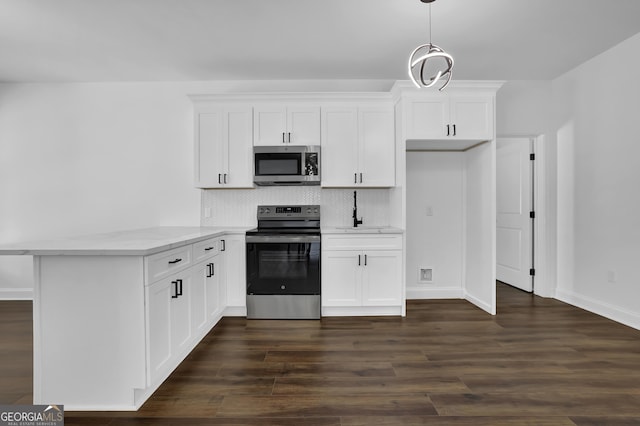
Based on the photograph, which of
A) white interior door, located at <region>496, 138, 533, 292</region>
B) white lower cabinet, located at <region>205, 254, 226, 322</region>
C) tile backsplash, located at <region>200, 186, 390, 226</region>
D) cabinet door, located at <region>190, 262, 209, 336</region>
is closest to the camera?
cabinet door, located at <region>190, 262, 209, 336</region>

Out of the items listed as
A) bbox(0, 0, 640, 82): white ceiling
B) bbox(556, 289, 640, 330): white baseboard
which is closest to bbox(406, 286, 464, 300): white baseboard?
bbox(556, 289, 640, 330): white baseboard

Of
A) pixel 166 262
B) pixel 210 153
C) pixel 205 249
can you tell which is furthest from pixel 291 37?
pixel 166 262

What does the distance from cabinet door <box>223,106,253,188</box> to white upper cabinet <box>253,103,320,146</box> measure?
0.09 metres

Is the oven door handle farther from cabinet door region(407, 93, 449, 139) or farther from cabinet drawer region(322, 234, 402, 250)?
cabinet door region(407, 93, 449, 139)

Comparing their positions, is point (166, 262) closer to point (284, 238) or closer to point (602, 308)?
point (284, 238)

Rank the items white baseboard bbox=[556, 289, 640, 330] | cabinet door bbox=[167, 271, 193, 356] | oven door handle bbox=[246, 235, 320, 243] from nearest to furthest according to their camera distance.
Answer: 1. cabinet door bbox=[167, 271, 193, 356]
2. white baseboard bbox=[556, 289, 640, 330]
3. oven door handle bbox=[246, 235, 320, 243]

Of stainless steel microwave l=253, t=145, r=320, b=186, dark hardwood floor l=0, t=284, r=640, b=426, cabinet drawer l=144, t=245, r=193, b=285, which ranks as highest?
stainless steel microwave l=253, t=145, r=320, b=186

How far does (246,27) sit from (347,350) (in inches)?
115

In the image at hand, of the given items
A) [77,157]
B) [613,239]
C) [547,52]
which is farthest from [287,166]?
[613,239]

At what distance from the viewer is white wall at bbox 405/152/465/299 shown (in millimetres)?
4359

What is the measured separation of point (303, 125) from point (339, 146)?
18.7 inches

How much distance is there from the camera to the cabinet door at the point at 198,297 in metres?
2.72

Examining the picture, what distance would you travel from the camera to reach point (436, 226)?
4.37m

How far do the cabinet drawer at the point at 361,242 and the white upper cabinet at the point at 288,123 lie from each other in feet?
3.70
